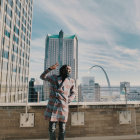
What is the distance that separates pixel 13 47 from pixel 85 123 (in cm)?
4611

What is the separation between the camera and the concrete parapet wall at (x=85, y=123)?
3.87 m

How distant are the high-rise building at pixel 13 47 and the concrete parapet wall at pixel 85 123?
2811cm

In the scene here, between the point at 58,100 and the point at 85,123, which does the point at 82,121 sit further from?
the point at 58,100

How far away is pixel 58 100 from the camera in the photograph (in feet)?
7.25

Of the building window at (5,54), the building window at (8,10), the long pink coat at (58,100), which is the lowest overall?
the long pink coat at (58,100)

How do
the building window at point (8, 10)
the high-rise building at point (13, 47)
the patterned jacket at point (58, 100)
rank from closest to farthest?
the patterned jacket at point (58, 100) < the high-rise building at point (13, 47) < the building window at point (8, 10)

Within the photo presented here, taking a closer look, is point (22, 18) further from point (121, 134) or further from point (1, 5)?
point (121, 134)

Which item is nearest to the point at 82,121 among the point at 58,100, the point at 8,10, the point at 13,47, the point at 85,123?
the point at 85,123

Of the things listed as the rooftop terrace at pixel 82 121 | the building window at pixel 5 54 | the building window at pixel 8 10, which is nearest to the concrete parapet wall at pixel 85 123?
the rooftop terrace at pixel 82 121

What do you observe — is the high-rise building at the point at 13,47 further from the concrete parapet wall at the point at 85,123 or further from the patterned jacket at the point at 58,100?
the patterned jacket at the point at 58,100

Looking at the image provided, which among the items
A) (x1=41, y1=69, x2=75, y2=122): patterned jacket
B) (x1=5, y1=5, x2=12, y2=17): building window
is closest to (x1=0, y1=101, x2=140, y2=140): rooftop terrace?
(x1=41, y1=69, x2=75, y2=122): patterned jacket

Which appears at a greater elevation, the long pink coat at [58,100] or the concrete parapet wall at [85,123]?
the long pink coat at [58,100]

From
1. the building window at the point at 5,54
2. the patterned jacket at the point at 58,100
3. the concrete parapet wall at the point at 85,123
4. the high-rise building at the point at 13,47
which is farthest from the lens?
the building window at the point at 5,54

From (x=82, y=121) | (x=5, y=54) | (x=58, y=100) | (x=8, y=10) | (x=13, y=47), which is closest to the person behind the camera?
(x=58, y=100)
